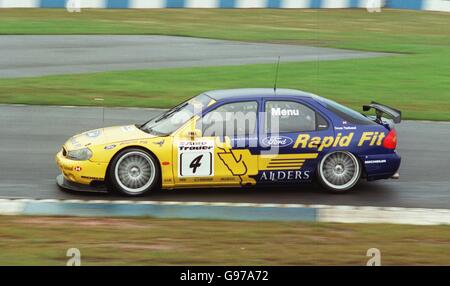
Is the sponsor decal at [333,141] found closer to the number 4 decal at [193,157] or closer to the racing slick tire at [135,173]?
the number 4 decal at [193,157]

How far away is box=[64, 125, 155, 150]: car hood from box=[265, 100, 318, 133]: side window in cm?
146

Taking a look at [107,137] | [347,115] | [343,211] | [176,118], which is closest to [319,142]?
[347,115]

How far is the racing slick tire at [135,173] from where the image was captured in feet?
36.4

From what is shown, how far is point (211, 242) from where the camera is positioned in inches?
351

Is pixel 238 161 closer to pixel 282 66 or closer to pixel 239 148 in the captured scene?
pixel 239 148

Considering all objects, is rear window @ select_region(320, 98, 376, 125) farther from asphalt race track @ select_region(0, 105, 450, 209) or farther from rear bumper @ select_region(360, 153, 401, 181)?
asphalt race track @ select_region(0, 105, 450, 209)

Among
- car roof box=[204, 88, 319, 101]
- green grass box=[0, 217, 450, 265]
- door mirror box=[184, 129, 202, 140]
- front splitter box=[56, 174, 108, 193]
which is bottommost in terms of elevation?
green grass box=[0, 217, 450, 265]

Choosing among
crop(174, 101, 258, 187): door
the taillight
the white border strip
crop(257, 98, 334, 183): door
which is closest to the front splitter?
the white border strip

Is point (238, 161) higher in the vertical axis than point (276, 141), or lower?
lower

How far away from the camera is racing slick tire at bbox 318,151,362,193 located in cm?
1142

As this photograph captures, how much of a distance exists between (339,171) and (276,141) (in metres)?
0.91

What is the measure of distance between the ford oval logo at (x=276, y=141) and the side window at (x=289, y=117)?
11 centimetres
